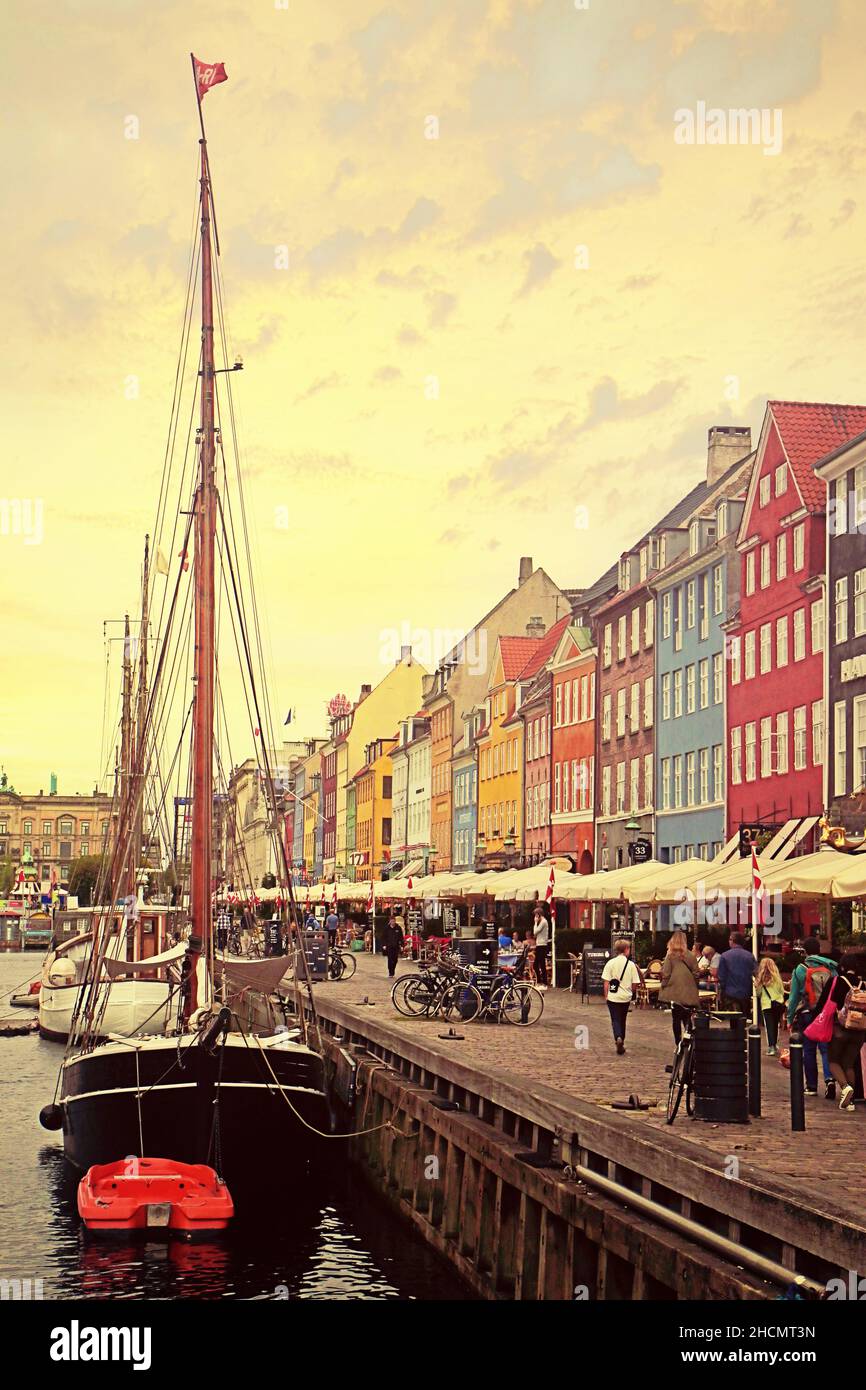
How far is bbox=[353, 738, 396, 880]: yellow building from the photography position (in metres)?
148

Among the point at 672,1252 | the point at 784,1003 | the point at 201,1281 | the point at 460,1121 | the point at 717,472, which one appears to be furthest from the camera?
the point at 717,472

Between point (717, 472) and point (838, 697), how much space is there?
1009 inches

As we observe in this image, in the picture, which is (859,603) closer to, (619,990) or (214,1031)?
(619,990)

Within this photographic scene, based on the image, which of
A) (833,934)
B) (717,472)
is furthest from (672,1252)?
(717,472)

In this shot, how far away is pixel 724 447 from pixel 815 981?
176ft

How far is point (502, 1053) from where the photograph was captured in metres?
25.9

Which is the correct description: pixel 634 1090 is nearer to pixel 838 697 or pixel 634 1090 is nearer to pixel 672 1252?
pixel 672 1252

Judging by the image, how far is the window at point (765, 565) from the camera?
56.6 meters

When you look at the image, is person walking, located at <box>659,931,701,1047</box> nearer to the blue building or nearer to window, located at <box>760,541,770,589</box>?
window, located at <box>760,541,770,589</box>

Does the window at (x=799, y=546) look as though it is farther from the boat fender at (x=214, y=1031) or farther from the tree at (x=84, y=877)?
the tree at (x=84, y=877)

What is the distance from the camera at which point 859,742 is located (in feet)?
156

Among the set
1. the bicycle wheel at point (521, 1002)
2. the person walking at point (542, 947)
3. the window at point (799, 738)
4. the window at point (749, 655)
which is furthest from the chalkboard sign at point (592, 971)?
the window at point (749, 655)

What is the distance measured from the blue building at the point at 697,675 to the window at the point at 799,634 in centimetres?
648
